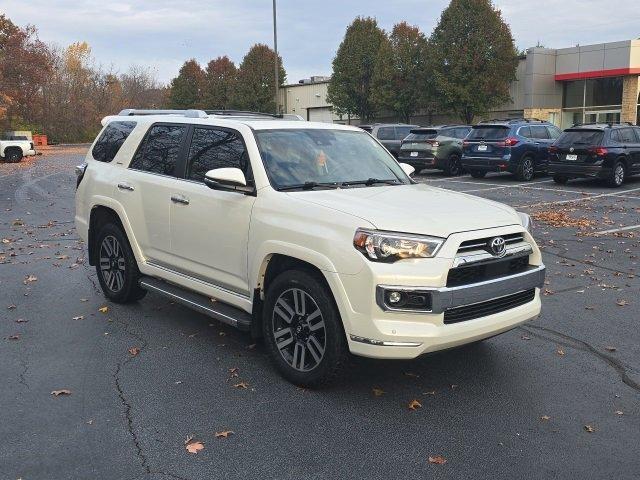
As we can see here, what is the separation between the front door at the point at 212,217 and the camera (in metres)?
4.86

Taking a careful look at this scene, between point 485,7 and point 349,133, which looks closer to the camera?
point 349,133

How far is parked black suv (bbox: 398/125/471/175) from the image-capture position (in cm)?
2153

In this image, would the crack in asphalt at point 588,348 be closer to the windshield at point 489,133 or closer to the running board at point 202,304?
the running board at point 202,304

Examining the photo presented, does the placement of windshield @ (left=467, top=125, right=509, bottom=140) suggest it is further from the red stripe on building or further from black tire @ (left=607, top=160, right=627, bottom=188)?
the red stripe on building

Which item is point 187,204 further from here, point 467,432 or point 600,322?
point 600,322

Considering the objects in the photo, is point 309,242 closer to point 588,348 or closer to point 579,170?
point 588,348

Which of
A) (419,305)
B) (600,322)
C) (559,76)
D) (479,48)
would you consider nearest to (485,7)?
(479,48)

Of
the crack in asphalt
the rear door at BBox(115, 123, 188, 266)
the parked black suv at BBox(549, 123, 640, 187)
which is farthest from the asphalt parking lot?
the parked black suv at BBox(549, 123, 640, 187)

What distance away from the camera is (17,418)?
401cm

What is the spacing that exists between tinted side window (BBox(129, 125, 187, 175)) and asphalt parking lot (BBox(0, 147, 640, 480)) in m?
1.43

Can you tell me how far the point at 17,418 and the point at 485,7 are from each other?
36297 millimetres

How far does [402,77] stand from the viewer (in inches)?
1614

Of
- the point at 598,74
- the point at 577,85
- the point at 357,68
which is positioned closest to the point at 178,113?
the point at 598,74

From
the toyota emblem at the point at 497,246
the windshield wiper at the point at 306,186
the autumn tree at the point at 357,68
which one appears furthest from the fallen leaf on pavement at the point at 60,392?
the autumn tree at the point at 357,68
